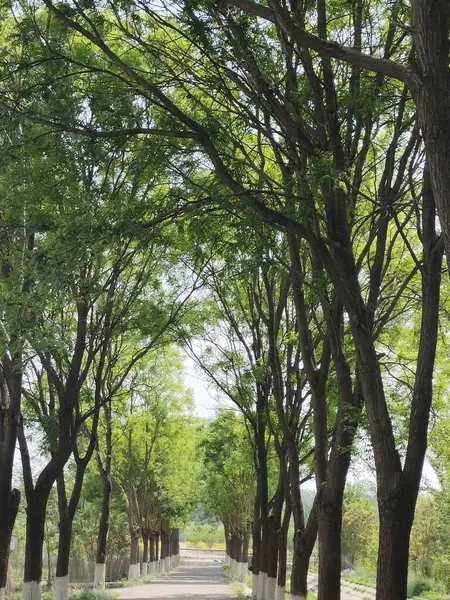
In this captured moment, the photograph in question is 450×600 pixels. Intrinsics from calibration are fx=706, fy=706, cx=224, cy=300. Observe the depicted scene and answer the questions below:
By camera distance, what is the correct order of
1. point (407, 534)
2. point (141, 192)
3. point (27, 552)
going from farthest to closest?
point (27, 552), point (141, 192), point (407, 534)

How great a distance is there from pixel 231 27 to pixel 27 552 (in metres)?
10.3

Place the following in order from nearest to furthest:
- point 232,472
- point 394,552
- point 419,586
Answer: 1. point 394,552
2. point 232,472
3. point 419,586

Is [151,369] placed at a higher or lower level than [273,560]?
higher

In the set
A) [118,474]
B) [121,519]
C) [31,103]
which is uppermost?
[31,103]

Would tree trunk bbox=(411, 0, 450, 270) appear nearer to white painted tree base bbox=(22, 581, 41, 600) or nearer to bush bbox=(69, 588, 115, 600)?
white painted tree base bbox=(22, 581, 41, 600)

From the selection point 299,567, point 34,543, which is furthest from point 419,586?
point 299,567

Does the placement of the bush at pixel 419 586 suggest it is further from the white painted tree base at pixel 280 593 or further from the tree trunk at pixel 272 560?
the white painted tree base at pixel 280 593

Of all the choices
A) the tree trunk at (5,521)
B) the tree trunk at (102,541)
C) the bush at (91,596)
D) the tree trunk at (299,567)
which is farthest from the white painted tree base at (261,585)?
the tree trunk at (5,521)

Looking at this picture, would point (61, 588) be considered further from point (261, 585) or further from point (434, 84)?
point (434, 84)

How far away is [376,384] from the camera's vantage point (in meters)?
6.15

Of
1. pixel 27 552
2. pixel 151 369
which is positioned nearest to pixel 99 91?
pixel 27 552

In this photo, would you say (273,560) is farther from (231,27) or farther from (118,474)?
(118,474)

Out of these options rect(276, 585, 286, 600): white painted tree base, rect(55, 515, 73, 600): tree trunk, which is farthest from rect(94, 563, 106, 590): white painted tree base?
rect(276, 585, 286, 600): white painted tree base

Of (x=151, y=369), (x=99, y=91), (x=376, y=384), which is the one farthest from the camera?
(x=151, y=369)
